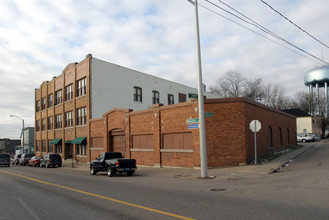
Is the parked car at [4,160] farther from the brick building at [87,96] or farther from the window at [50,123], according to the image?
the window at [50,123]

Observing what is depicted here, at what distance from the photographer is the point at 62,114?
41750 mm

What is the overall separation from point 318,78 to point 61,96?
5392 centimetres

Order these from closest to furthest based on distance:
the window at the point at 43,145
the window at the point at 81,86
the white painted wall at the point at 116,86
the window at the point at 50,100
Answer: the white painted wall at the point at 116,86 → the window at the point at 81,86 → the window at the point at 50,100 → the window at the point at 43,145

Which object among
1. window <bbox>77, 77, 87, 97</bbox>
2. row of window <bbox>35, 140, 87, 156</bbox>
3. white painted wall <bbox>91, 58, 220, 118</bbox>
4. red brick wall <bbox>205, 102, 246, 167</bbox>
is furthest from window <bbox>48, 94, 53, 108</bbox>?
red brick wall <bbox>205, 102, 246, 167</bbox>

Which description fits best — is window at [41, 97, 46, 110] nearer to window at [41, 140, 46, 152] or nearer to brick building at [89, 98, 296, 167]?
window at [41, 140, 46, 152]

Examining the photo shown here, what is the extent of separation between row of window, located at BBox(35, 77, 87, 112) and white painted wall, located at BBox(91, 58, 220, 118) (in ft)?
6.94

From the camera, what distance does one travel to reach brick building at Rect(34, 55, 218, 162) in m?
34.6

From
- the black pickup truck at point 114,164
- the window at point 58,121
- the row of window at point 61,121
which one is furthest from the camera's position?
the window at point 58,121

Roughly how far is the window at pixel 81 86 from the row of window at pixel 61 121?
201cm

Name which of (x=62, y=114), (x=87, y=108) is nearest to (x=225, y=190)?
(x=87, y=108)

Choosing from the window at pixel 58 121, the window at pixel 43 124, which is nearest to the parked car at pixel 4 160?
the window at pixel 58 121

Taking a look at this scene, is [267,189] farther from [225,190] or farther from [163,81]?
[163,81]

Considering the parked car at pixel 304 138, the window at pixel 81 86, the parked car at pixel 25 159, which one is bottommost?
the parked car at pixel 25 159

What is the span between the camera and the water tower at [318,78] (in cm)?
6283
